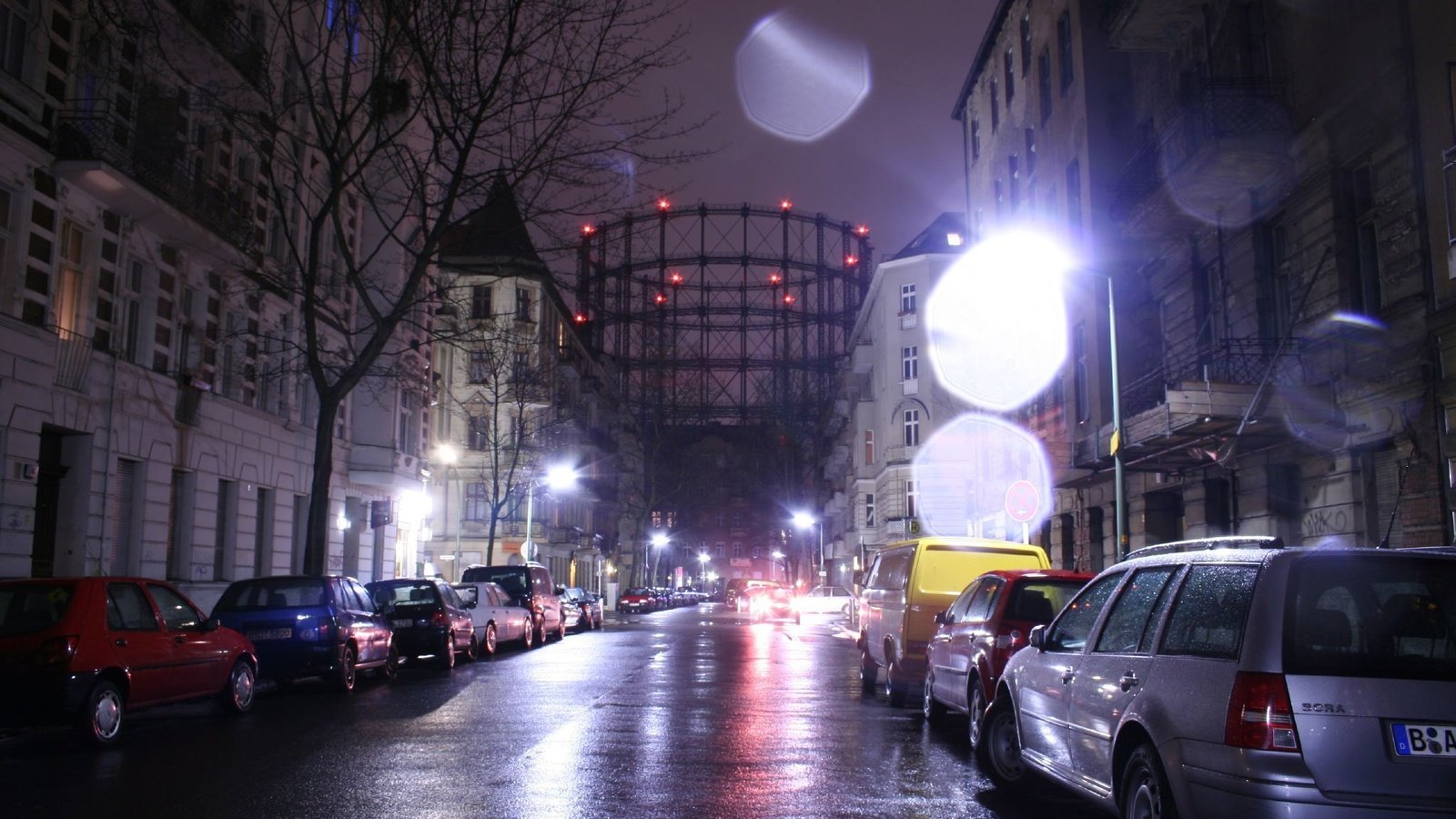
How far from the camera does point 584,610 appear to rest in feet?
147

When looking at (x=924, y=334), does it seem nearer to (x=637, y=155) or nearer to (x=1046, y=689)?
(x=637, y=155)

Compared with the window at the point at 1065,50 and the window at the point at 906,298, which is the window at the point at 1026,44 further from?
the window at the point at 906,298

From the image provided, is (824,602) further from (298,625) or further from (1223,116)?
(298,625)

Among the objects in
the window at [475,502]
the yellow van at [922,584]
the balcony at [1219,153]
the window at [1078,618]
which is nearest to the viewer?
the window at [1078,618]

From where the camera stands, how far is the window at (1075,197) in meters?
30.7

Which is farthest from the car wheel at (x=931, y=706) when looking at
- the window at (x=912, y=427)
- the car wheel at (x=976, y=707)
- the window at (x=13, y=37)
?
the window at (x=912, y=427)

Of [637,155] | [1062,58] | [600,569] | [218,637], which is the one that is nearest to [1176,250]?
[1062,58]

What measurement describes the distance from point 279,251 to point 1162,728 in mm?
30996

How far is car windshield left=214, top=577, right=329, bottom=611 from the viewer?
18047 millimetres

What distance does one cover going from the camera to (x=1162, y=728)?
6297 mm

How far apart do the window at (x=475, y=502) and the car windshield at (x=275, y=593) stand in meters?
48.5

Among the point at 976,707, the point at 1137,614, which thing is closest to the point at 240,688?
the point at 976,707

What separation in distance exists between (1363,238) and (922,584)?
8.88 meters

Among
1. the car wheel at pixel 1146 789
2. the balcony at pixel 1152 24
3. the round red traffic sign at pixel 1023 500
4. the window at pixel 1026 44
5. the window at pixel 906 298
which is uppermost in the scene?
the window at pixel 1026 44
